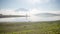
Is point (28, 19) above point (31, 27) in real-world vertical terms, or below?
above

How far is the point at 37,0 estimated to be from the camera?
1356 mm

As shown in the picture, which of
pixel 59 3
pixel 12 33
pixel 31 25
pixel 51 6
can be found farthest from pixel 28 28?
pixel 59 3

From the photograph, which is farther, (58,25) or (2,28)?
(58,25)

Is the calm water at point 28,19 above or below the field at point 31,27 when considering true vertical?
above

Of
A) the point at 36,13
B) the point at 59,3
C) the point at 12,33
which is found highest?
the point at 59,3

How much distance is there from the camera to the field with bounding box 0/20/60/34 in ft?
4.25

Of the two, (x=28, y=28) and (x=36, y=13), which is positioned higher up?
(x=36, y=13)

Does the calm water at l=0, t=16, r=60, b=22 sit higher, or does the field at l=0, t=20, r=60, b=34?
the calm water at l=0, t=16, r=60, b=22

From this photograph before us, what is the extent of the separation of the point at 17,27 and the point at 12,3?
33 cm

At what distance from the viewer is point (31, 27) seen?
52.6 inches

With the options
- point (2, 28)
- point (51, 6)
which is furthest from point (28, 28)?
point (51, 6)

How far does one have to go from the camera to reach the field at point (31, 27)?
129 cm

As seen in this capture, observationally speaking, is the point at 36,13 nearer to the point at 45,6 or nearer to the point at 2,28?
the point at 45,6

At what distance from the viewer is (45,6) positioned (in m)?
1.37
